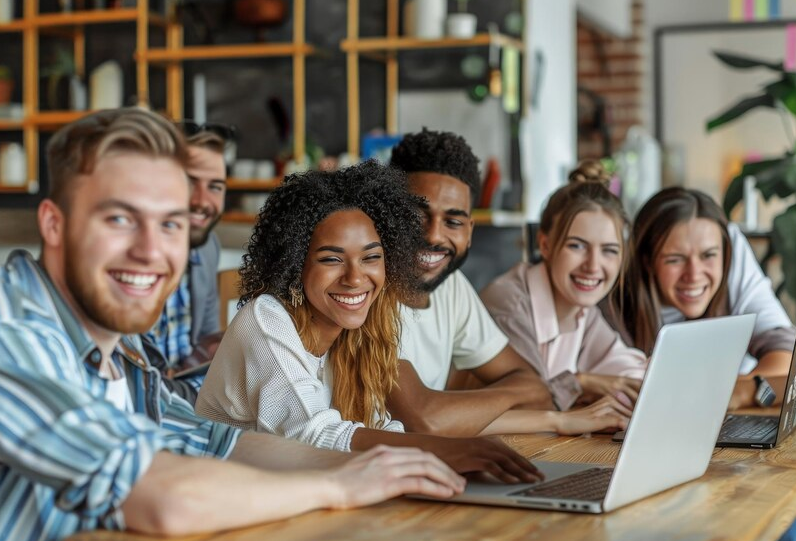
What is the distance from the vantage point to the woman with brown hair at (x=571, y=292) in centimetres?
280

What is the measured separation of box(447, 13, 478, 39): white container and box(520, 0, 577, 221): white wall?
29 centimetres

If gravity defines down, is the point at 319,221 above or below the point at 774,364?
above

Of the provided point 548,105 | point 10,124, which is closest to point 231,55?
point 10,124

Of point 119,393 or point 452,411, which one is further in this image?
point 452,411

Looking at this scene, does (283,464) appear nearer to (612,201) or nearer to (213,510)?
(213,510)

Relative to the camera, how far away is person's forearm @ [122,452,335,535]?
1298 millimetres

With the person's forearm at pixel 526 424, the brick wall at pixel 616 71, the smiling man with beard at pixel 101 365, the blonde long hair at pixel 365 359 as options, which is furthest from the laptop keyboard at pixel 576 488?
the brick wall at pixel 616 71

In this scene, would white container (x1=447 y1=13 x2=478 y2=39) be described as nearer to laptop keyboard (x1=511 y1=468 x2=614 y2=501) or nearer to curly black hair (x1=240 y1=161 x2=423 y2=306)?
curly black hair (x1=240 y1=161 x2=423 y2=306)

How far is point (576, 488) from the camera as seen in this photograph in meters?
1.55

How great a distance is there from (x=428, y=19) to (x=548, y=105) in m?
0.77

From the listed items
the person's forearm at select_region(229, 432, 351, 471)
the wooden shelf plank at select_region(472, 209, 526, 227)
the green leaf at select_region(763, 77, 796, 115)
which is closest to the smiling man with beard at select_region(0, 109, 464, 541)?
the person's forearm at select_region(229, 432, 351, 471)

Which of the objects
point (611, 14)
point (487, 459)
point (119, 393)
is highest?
point (611, 14)

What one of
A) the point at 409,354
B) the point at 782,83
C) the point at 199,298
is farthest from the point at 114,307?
the point at 782,83

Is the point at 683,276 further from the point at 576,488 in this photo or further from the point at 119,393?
the point at 119,393
